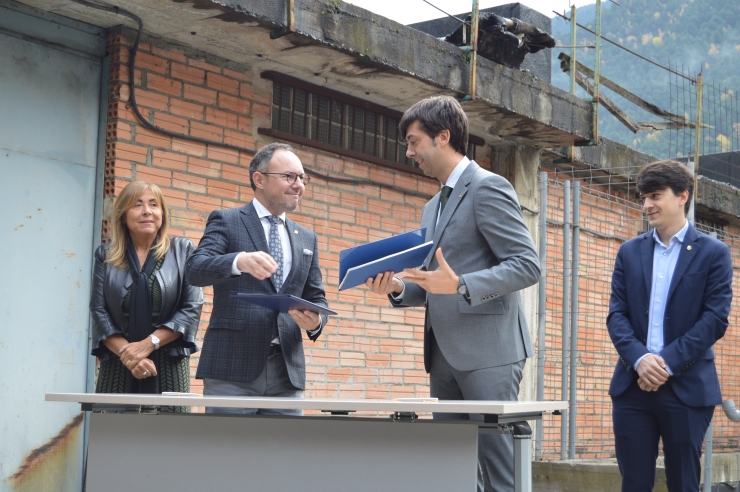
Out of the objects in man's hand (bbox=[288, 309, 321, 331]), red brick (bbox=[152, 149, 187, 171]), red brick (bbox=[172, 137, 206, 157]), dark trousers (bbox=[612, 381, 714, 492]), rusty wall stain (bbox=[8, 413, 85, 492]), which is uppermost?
red brick (bbox=[172, 137, 206, 157])

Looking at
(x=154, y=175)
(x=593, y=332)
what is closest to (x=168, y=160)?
(x=154, y=175)

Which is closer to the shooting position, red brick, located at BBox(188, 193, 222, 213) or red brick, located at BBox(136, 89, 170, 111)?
red brick, located at BBox(136, 89, 170, 111)

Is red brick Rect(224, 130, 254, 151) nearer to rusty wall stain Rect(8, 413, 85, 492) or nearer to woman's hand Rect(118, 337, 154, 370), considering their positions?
rusty wall stain Rect(8, 413, 85, 492)

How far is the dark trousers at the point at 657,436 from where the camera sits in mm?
4145

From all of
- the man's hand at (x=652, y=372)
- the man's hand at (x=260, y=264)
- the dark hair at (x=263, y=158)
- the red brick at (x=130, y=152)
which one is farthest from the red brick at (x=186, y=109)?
the man's hand at (x=652, y=372)

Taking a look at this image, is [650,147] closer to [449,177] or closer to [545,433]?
[545,433]

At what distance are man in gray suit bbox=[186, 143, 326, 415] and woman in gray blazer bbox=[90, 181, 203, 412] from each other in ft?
2.11

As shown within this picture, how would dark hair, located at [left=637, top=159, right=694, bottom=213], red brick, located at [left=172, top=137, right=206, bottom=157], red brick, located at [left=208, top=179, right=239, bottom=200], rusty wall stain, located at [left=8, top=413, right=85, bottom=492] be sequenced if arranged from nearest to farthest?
dark hair, located at [left=637, top=159, right=694, bottom=213] → rusty wall stain, located at [left=8, top=413, right=85, bottom=492] → red brick, located at [left=172, top=137, right=206, bottom=157] → red brick, located at [left=208, top=179, right=239, bottom=200]

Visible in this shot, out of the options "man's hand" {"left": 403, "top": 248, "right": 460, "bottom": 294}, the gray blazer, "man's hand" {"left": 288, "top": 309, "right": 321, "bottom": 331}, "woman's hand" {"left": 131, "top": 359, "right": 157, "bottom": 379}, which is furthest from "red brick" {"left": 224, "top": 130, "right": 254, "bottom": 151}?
"man's hand" {"left": 403, "top": 248, "right": 460, "bottom": 294}

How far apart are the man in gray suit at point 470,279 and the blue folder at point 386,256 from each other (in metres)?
0.05

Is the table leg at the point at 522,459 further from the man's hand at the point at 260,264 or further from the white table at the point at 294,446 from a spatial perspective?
the man's hand at the point at 260,264

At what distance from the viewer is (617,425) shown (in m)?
4.32

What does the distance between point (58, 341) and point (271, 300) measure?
114 inches

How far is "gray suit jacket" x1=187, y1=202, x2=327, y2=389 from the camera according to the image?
155 inches
